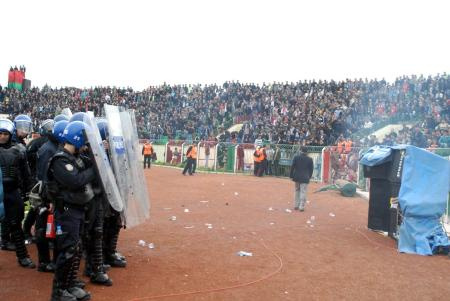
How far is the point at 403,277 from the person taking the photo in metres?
6.38

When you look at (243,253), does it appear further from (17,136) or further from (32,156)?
(17,136)

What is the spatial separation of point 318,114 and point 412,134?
23.7ft

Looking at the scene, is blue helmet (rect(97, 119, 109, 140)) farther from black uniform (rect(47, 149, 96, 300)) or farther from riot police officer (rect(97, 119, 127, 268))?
black uniform (rect(47, 149, 96, 300))

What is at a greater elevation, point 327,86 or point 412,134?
point 327,86

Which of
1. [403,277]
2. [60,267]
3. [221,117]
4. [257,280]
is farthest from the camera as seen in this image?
[221,117]

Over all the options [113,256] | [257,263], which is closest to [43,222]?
[113,256]

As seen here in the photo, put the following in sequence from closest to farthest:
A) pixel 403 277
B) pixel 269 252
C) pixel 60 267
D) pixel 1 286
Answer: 1. pixel 60 267
2. pixel 1 286
3. pixel 403 277
4. pixel 269 252

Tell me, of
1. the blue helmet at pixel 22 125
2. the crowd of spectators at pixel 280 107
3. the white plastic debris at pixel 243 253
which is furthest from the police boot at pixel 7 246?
the crowd of spectators at pixel 280 107

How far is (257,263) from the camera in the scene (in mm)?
6785

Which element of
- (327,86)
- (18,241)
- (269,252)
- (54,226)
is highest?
(327,86)

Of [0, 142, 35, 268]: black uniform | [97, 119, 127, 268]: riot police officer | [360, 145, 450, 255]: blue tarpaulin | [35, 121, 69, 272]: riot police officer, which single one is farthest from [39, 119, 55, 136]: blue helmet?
[360, 145, 450, 255]: blue tarpaulin

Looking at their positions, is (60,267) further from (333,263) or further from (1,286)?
(333,263)

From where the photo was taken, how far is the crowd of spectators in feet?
75.9

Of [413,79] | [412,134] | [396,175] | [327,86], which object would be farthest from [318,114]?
[396,175]
